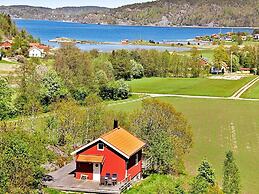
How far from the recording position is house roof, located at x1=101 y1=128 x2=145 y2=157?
29.2 meters

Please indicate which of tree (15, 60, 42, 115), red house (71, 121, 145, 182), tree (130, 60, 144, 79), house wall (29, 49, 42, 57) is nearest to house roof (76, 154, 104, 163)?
red house (71, 121, 145, 182)

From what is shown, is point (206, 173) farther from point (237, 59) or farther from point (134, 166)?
point (237, 59)

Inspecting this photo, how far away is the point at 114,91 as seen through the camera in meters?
68.9

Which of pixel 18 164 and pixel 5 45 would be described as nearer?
pixel 18 164

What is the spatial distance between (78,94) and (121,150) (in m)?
34.8

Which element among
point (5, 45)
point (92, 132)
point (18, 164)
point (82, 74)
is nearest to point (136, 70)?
point (82, 74)

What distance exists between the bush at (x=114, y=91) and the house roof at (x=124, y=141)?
37.5 meters

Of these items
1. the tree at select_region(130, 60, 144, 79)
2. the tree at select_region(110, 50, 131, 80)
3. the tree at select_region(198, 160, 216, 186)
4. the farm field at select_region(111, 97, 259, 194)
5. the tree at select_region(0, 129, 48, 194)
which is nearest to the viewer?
the tree at select_region(0, 129, 48, 194)

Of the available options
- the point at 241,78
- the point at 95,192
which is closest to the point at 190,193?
the point at 95,192

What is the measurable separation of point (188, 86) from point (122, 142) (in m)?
51.6

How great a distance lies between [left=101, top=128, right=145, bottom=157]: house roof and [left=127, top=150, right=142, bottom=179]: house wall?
489mm

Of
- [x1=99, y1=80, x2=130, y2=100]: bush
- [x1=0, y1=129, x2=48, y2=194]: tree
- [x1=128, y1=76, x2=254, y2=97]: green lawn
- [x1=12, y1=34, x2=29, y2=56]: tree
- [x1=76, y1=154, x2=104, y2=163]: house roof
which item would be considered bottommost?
[x1=128, y1=76, x2=254, y2=97]: green lawn

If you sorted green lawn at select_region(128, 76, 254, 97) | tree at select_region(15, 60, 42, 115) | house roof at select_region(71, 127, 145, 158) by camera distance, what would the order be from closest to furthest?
house roof at select_region(71, 127, 145, 158)
tree at select_region(15, 60, 42, 115)
green lawn at select_region(128, 76, 254, 97)

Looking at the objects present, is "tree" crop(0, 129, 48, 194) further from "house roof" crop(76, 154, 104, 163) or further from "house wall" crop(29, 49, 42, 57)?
"house wall" crop(29, 49, 42, 57)
